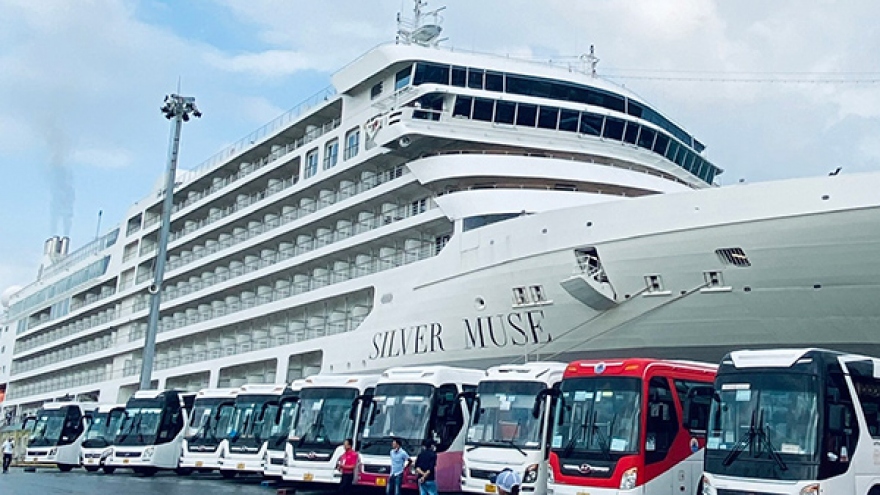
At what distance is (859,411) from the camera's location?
11.1 metres

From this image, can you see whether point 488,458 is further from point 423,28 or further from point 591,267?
point 423,28

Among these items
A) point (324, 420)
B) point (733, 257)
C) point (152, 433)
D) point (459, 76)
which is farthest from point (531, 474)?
point (459, 76)

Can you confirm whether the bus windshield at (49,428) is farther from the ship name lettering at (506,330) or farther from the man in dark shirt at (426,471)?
the man in dark shirt at (426,471)

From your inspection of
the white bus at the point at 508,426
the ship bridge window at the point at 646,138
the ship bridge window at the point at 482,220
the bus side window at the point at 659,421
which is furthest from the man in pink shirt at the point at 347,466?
the ship bridge window at the point at 646,138

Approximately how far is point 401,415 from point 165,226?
66.9ft

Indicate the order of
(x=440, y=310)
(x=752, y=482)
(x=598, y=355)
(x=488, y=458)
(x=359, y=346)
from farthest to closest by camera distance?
(x=359, y=346) < (x=440, y=310) < (x=598, y=355) < (x=488, y=458) < (x=752, y=482)

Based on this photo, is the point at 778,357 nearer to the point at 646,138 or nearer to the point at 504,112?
the point at 504,112

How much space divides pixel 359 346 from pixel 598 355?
822 cm

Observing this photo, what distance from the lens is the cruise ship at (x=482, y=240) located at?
1609cm

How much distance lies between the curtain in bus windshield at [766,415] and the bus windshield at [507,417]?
367 centimetres

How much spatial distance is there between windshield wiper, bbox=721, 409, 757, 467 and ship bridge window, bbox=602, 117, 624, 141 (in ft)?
51.2

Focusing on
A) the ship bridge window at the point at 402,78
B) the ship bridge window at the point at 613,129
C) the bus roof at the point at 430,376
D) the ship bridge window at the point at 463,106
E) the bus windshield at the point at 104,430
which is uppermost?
the ship bridge window at the point at 402,78

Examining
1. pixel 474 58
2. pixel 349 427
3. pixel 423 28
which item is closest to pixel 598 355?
pixel 349 427

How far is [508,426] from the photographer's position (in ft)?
48.7
